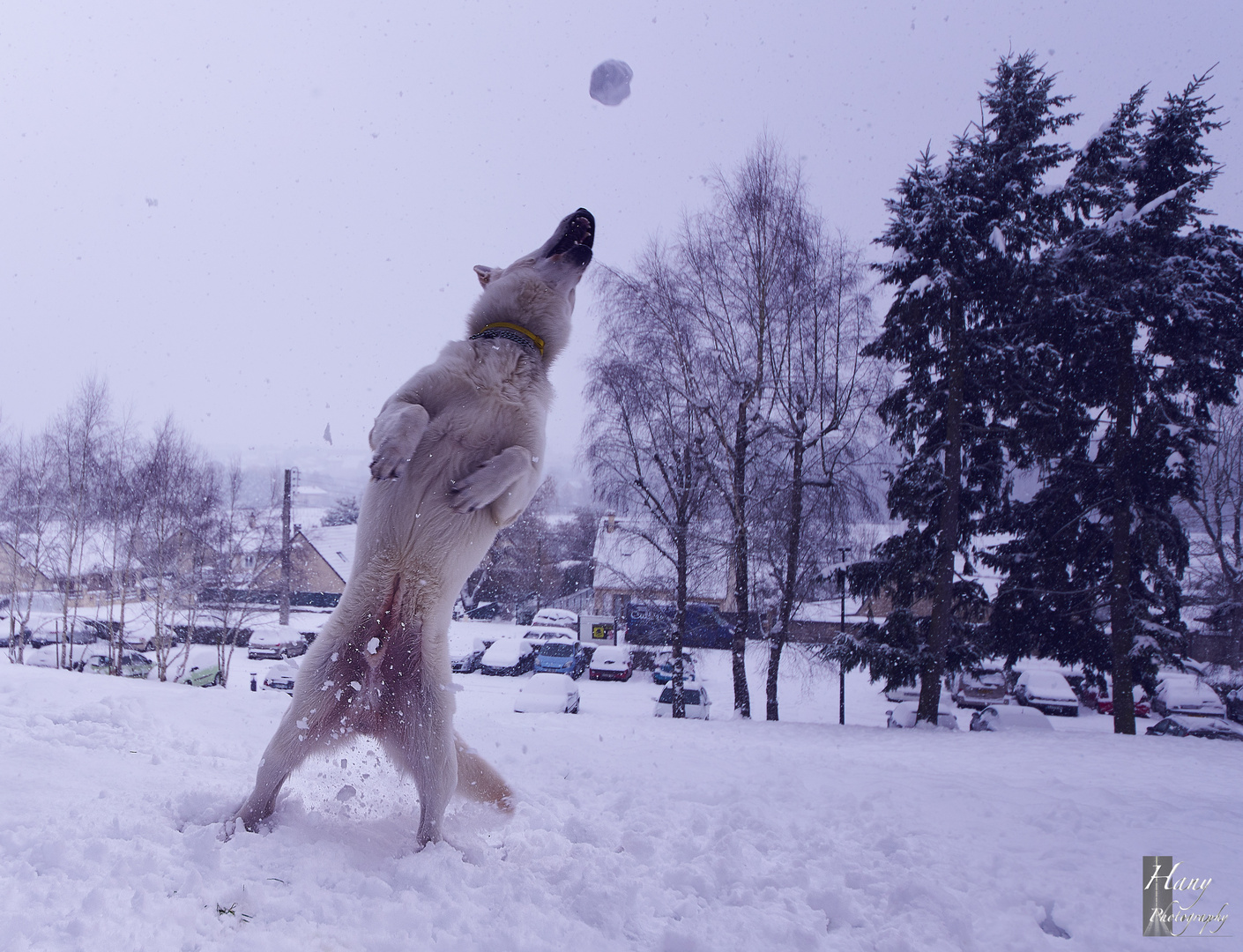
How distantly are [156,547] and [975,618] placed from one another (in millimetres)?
17917

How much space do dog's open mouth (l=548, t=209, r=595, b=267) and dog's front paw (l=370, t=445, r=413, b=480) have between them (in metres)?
1.42

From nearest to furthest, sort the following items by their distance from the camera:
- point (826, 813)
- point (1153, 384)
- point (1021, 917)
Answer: point (1021, 917) → point (826, 813) → point (1153, 384)

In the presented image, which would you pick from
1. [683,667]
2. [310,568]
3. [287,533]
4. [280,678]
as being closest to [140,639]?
[310,568]

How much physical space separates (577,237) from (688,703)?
11586 millimetres

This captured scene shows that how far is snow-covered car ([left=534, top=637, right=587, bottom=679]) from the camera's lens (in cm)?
1742

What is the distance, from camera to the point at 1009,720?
13.3 meters

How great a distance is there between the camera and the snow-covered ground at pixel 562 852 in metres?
1.92

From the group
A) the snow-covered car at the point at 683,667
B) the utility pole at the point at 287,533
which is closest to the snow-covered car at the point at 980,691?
the snow-covered car at the point at 683,667

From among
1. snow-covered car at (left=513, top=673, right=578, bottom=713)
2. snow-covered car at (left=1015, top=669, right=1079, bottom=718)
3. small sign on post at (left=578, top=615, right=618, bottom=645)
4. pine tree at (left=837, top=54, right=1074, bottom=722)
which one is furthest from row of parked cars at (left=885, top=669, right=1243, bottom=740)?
small sign on post at (left=578, top=615, right=618, bottom=645)

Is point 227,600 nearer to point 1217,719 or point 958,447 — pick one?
point 958,447

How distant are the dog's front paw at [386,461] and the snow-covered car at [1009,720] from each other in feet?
46.0

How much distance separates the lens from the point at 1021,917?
2.39 meters

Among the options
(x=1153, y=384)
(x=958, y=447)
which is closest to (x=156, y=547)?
(x=958, y=447)

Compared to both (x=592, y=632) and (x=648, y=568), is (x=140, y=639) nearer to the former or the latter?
(x=592, y=632)
